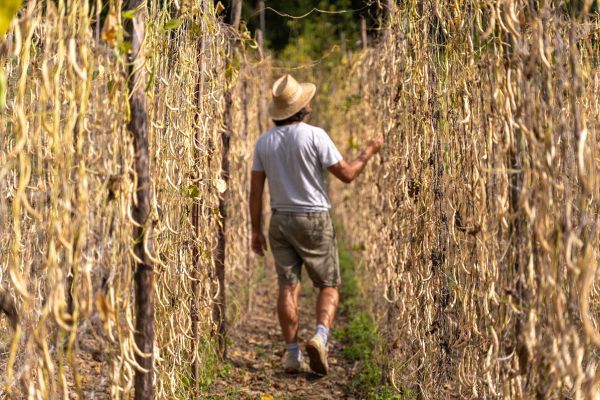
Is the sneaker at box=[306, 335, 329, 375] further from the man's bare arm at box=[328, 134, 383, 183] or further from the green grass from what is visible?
the man's bare arm at box=[328, 134, 383, 183]

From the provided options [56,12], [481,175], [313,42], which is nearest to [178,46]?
[56,12]

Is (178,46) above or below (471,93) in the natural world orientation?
above

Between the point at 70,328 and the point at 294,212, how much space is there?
7.64ft

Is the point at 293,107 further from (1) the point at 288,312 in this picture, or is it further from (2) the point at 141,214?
(2) the point at 141,214

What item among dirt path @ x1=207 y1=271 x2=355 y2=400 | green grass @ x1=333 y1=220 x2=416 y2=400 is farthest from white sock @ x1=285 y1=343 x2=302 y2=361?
green grass @ x1=333 y1=220 x2=416 y2=400

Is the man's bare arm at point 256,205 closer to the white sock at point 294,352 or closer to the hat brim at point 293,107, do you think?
the hat brim at point 293,107

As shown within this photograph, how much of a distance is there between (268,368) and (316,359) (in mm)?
480

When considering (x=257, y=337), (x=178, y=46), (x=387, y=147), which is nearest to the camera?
(x=178, y=46)

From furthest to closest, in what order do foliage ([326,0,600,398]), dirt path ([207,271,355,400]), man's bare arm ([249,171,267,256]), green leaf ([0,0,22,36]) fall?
man's bare arm ([249,171,267,256]), dirt path ([207,271,355,400]), foliage ([326,0,600,398]), green leaf ([0,0,22,36])

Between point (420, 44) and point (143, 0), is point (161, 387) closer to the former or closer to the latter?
point (143, 0)

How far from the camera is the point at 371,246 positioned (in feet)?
16.7

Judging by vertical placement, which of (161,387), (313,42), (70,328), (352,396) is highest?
(313,42)

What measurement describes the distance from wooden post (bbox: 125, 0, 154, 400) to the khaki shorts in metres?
1.94

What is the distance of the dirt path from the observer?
3682 millimetres
